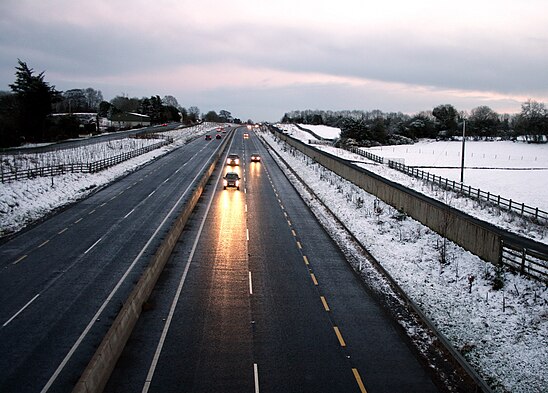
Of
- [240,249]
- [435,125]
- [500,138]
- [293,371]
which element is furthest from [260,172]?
[500,138]

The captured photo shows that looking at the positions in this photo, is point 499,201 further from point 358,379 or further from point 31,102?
point 31,102

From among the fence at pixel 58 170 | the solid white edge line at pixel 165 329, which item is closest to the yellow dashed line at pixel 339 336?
the solid white edge line at pixel 165 329

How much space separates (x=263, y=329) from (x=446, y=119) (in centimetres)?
16955

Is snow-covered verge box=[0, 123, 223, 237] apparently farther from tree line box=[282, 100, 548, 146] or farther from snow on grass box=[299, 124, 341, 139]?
snow on grass box=[299, 124, 341, 139]

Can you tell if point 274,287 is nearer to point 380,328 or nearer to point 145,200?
A: point 380,328

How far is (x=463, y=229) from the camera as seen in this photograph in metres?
21.8

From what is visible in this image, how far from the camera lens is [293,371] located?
40.3 feet

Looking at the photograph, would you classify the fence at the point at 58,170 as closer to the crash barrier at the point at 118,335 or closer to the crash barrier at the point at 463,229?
the crash barrier at the point at 118,335

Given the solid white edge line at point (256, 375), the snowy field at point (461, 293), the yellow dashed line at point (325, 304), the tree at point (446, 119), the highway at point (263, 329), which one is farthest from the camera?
the tree at point (446, 119)

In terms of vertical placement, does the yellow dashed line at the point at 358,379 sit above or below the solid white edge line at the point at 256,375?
below

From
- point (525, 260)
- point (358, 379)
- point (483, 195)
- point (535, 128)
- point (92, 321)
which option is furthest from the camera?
point (535, 128)

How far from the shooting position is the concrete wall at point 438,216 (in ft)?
64.2

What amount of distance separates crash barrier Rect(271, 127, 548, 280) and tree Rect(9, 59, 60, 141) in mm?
70584

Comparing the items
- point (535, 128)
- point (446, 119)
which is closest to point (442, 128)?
point (446, 119)
